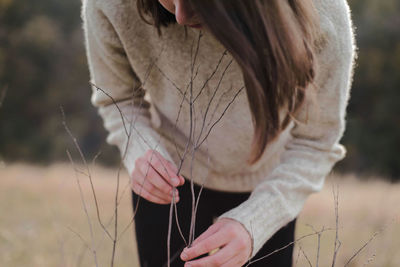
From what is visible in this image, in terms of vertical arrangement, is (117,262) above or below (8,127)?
above

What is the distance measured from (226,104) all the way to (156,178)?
12.3 inches

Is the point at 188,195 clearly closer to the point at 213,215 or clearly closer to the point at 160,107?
the point at 213,215

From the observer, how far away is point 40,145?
18.3 m

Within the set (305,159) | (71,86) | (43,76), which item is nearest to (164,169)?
(305,159)

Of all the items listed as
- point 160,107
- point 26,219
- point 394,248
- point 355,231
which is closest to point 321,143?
point 160,107

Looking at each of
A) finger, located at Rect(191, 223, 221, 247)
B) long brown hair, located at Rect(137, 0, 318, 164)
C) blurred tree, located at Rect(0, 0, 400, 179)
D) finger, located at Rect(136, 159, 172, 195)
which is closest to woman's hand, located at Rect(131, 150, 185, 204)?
finger, located at Rect(136, 159, 172, 195)

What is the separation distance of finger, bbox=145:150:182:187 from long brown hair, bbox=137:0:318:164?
0.21 m

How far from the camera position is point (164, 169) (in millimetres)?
1006

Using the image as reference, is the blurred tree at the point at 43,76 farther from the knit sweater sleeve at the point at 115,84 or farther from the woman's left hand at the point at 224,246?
the woman's left hand at the point at 224,246

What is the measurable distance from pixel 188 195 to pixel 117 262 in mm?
1543

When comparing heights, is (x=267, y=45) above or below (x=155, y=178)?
above

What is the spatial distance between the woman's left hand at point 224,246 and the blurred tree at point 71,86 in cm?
1522

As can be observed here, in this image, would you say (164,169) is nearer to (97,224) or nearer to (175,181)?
(175,181)

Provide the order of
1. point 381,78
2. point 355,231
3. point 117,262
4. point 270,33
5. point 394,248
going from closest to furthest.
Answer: point 270,33 < point 117,262 < point 394,248 < point 355,231 < point 381,78
